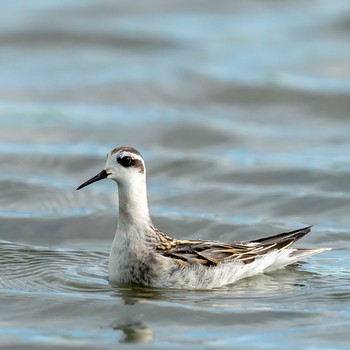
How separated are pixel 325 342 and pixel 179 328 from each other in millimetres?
1379

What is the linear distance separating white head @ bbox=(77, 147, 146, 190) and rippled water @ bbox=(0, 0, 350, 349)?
1133 mm

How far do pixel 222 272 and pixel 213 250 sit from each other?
10.7 inches

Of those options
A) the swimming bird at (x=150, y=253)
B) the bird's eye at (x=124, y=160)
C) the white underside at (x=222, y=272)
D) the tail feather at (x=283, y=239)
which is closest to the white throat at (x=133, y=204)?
the swimming bird at (x=150, y=253)

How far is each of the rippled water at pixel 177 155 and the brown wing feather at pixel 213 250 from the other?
0.30 meters

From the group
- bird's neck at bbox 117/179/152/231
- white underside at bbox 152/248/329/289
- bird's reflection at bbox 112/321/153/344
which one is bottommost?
bird's reflection at bbox 112/321/153/344

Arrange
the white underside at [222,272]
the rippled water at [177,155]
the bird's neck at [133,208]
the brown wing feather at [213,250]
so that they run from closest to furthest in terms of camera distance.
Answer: the rippled water at [177,155] → the white underside at [222,272] → the brown wing feather at [213,250] → the bird's neck at [133,208]

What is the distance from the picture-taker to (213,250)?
41.4 ft

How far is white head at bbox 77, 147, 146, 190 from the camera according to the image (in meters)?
12.3

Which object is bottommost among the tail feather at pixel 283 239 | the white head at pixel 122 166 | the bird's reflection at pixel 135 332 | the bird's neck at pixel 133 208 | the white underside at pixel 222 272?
the bird's reflection at pixel 135 332

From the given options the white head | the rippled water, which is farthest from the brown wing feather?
the white head

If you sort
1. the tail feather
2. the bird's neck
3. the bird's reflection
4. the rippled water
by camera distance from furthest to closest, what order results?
1. the tail feather
2. the bird's neck
3. the rippled water
4. the bird's reflection

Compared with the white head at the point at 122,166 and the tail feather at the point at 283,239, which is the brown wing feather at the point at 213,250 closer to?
the tail feather at the point at 283,239

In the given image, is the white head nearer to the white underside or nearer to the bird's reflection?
the white underside

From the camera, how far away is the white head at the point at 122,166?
1230cm
